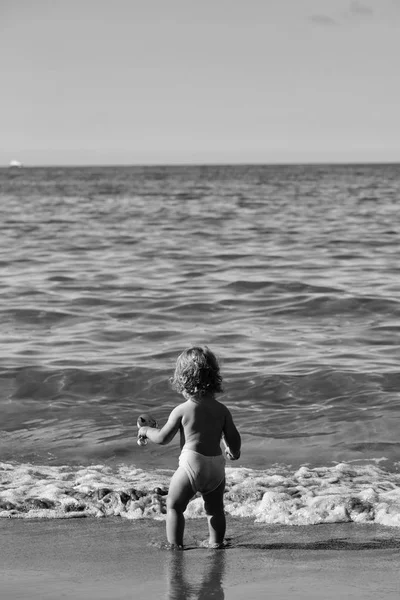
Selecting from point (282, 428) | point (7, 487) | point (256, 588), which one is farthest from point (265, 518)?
point (282, 428)

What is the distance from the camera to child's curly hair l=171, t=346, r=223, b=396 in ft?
16.8

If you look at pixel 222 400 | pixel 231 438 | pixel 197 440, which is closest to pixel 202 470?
pixel 197 440

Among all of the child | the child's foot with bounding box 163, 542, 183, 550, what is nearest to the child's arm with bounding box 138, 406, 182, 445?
the child

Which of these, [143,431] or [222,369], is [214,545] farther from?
[222,369]

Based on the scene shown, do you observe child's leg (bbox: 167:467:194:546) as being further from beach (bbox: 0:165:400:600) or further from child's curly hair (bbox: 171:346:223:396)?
child's curly hair (bbox: 171:346:223:396)

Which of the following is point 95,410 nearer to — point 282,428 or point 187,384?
point 282,428

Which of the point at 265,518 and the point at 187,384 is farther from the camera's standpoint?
the point at 265,518

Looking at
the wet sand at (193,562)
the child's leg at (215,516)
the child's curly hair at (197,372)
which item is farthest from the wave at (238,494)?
the child's curly hair at (197,372)

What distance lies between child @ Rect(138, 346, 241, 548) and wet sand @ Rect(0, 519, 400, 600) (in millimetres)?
192

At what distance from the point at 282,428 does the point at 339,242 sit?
15768 millimetres

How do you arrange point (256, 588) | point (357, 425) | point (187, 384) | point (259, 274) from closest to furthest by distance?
point (256, 588)
point (187, 384)
point (357, 425)
point (259, 274)

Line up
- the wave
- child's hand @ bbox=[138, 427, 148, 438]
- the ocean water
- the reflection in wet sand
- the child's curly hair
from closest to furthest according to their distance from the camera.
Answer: the reflection in wet sand < the child's curly hair < child's hand @ bbox=[138, 427, 148, 438] < the wave < the ocean water

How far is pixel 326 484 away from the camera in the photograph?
21.6 ft

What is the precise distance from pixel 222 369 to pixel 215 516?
5269mm
